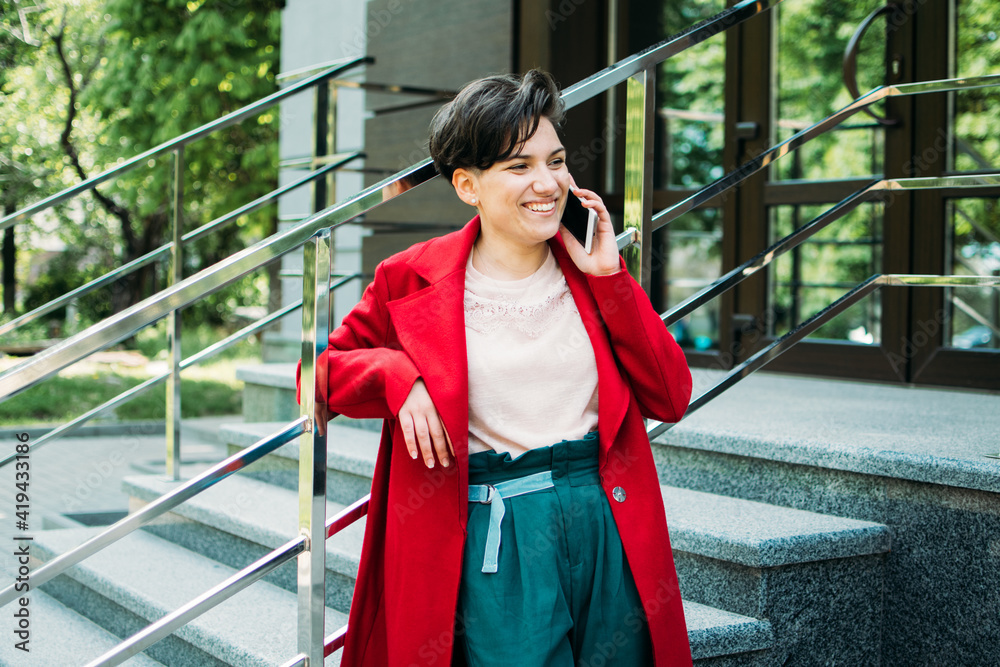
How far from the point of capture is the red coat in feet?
5.11

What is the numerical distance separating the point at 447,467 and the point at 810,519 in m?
1.30

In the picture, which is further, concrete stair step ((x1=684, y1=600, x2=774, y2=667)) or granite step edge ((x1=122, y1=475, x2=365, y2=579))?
granite step edge ((x1=122, y1=475, x2=365, y2=579))

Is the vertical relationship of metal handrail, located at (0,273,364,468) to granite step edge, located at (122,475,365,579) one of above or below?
above

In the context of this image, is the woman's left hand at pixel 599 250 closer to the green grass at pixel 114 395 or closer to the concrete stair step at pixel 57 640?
the concrete stair step at pixel 57 640

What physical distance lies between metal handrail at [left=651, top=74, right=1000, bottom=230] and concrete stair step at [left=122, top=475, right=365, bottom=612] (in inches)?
51.6

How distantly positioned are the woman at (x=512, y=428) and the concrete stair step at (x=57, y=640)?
1.38m

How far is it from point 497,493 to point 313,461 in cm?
41

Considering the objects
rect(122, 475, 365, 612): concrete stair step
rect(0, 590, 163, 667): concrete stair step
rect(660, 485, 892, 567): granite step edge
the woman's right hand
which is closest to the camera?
the woman's right hand

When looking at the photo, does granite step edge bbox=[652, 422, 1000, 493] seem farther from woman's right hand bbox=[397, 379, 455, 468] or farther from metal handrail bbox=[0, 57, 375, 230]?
metal handrail bbox=[0, 57, 375, 230]

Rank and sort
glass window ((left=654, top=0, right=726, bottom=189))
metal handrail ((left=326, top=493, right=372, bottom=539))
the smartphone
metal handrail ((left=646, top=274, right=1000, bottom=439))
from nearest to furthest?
the smartphone < metal handrail ((left=326, top=493, right=372, bottom=539)) < metal handrail ((left=646, top=274, right=1000, bottom=439)) < glass window ((left=654, top=0, right=726, bottom=189))

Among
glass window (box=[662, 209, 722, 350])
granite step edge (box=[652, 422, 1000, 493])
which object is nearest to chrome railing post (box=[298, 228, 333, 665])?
granite step edge (box=[652, 422, 1000, 493])

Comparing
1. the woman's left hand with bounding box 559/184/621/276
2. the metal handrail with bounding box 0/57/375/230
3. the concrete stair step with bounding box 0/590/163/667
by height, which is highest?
the metal handrail with bounding box 0/57/375/230

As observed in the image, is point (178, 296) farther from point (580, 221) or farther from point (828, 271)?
point (828, 271)

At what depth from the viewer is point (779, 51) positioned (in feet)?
15.3
